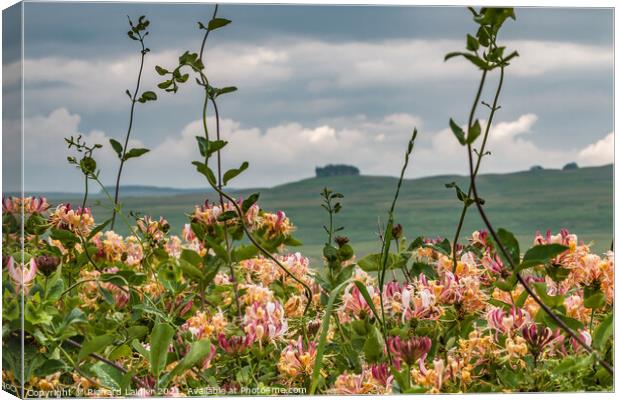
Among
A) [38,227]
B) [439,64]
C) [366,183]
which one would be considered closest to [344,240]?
[366,183]

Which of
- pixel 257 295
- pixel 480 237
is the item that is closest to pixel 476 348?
pixel 480 237

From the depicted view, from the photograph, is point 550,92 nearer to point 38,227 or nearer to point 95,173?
point 95,173

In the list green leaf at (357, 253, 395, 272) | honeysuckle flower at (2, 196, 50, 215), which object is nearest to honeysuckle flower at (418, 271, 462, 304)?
green leaf at (357, 253, 395, 272)

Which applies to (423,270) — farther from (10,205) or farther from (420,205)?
(10,205)

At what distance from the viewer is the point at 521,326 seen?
2688mm

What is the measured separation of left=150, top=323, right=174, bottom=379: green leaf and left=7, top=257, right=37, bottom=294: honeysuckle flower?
15.8 inches

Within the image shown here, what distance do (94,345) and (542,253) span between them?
1189mm

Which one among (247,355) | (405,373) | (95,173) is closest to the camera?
(405,373)

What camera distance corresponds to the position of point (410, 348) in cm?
254

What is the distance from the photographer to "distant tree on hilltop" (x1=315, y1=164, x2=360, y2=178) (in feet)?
9.98

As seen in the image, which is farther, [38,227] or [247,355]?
[38,227]

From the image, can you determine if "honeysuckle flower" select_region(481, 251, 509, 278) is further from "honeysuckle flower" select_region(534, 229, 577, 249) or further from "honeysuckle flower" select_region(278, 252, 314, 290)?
"honeysuckle flower" select_region(278, 252, 314, 290)

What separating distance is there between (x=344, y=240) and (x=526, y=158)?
2.17 ft

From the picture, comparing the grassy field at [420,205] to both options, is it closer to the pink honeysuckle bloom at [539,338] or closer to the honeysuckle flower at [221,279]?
the honeysuckle flower at [221,279]
